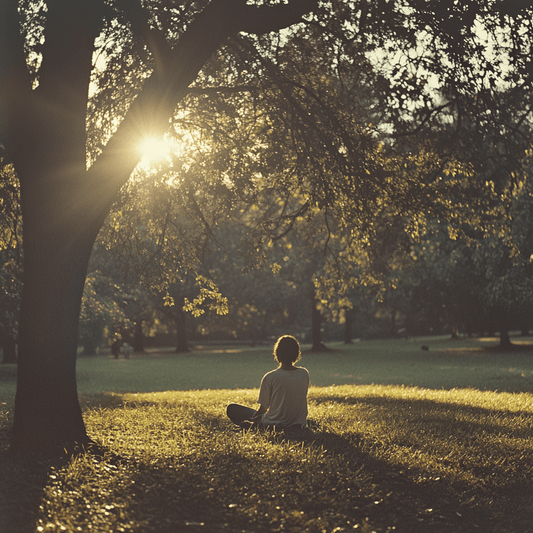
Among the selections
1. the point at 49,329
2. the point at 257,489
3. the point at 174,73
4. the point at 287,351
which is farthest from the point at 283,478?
the point at 174,73

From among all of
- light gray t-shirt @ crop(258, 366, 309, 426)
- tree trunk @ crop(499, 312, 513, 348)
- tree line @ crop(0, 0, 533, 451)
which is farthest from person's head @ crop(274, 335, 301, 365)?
tree trunk @ crop(499, 312, 513, 348)

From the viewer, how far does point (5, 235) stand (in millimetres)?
10727

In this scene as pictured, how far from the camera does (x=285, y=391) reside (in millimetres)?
7480

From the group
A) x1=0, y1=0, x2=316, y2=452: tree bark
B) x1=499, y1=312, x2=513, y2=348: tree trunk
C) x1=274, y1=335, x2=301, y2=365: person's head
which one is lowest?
x1=499, y1=312, x2=513, y2=348: tree trunk

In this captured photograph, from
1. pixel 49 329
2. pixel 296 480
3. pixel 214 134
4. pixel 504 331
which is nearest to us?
pixel 296 480

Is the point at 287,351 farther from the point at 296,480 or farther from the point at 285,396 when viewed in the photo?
the point at 296,480

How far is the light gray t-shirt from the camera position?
7.41m

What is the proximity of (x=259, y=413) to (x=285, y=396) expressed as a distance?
0.53 metres

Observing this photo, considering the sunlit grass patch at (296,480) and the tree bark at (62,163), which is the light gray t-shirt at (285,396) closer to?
the sunlit grass patch at (296,480)

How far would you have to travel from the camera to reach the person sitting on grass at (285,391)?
7422 millimetres

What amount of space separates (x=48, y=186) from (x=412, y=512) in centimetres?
514

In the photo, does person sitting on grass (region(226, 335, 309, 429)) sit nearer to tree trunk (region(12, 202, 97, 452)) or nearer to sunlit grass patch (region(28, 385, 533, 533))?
sunlit grass patch (region(28, 385, 533, 533))

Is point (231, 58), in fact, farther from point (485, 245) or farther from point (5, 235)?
point (485, 245)

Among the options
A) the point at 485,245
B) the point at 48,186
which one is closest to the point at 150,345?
the point at 485,245
